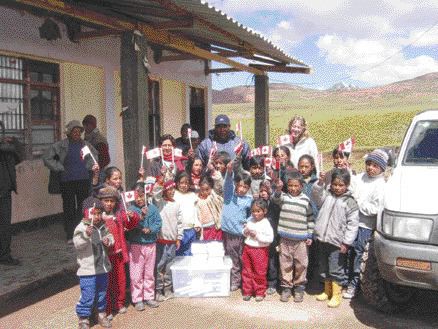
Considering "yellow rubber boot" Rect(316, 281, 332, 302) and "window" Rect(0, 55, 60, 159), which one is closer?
"yellow rubber boot" Rect(316, 281, 332, 302)

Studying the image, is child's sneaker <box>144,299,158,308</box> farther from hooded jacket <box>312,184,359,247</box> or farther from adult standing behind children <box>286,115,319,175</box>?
adult standing behind children <box>286,115,319,175</box>

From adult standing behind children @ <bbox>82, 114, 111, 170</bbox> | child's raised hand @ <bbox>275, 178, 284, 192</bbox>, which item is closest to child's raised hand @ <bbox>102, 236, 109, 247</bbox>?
child's raised hand @ <bbox>275, 178, 284, 192</bbox>

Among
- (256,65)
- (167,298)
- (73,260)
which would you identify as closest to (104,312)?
(167,298)

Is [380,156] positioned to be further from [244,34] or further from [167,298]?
[244,34]

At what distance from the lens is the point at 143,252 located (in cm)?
478

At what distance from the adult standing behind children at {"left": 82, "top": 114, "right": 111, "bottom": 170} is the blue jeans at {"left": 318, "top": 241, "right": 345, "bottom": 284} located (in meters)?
3.51

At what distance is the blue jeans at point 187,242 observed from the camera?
5359 millimetres

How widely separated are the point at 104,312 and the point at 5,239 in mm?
2004

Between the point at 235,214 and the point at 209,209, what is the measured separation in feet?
1.12

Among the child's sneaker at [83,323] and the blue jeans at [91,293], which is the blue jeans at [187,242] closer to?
the blue jeans at [91,293]

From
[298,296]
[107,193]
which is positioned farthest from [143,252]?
[298,296]

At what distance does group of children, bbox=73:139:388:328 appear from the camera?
467 centimetres

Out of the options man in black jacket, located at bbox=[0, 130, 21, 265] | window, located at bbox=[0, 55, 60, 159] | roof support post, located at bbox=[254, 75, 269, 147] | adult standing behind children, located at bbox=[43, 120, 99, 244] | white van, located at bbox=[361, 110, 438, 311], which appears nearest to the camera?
white van, located at bbox=[361, 110, 438, 311]

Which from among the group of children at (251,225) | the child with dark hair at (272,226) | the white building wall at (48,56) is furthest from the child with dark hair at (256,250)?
the white building wall at (48,56)
